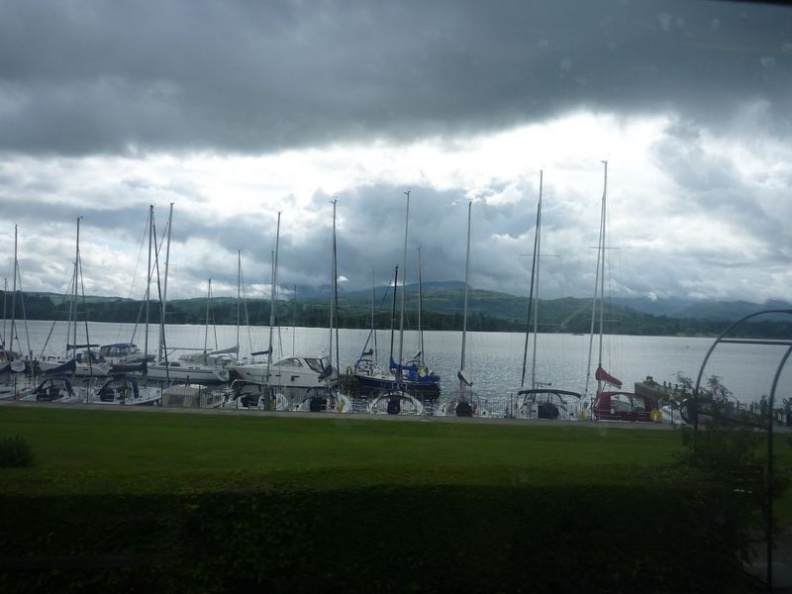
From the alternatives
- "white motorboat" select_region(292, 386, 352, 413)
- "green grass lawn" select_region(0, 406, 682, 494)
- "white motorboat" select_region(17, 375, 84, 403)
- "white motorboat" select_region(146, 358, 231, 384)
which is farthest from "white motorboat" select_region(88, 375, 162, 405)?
"white motorboat" select_region(146, 358, 231, 384)

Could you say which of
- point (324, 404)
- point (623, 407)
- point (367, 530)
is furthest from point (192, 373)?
point (367, 530)

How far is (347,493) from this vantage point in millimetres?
7121

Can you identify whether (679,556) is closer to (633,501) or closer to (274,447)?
(633,501)

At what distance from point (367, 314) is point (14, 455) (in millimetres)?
53199

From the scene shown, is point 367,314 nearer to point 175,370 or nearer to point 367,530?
point 175,370

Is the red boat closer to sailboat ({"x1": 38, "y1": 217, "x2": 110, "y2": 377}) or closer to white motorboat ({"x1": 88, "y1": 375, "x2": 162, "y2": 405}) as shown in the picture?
white motorboat ({"x1": 88, "y1": 375, "x2": 162, "y2": 405})

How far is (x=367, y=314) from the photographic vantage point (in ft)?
205

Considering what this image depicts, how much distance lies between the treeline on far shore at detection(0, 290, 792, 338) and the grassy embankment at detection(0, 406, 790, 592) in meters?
27.4

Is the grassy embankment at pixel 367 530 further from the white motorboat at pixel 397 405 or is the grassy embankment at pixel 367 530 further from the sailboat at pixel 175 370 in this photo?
the sailboat at pixel 175 370

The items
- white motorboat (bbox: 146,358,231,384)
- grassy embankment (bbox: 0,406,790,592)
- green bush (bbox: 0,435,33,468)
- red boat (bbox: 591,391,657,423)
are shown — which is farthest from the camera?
white motorboat (bbox: 146,358,231,384)

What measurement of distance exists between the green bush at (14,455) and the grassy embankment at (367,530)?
56.2 inches

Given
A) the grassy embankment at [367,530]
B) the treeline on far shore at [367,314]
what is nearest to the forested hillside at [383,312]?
the treeline on far shore at [367,314]

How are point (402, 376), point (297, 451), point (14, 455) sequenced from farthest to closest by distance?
1. point (402, 376)
2. point (297, 451)
3. point (14, 455)

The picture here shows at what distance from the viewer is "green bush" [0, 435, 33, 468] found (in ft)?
30.0
